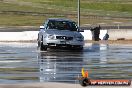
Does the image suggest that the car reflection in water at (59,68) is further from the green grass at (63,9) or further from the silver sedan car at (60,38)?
the green grass at (63,9)

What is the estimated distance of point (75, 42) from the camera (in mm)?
24469

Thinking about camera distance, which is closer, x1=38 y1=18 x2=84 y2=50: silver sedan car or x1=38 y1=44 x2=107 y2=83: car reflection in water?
x1=38 y1=44 x2=107 y2=83: car reflection in water

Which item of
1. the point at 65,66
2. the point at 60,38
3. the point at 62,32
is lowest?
the point at 65,66

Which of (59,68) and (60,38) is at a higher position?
(60,38)

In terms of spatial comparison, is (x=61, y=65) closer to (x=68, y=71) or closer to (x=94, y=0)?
(x=68, y=71)

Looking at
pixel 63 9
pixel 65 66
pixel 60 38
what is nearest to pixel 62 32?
pixel 60 38

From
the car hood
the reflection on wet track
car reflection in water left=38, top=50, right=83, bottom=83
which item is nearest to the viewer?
car reflection in water left=38, top=50, right=83, bottom=83

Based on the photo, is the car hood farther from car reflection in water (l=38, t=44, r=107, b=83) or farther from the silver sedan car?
car reflection in water (l=38, t=44, r=107, b=83)

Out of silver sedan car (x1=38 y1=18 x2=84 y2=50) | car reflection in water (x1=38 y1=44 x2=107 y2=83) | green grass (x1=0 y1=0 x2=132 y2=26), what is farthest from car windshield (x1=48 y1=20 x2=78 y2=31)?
green grass (x1=0 y1=0 x2=132 y2=26)

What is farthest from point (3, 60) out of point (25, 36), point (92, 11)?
point (92, 11)

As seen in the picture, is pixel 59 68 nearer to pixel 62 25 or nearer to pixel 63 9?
pixel 62 25

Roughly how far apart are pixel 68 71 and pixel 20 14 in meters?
67.4

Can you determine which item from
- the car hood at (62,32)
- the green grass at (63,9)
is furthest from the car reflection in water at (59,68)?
the green grass at (63,9)

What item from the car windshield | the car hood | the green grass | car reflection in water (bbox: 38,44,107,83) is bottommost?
the green grass
